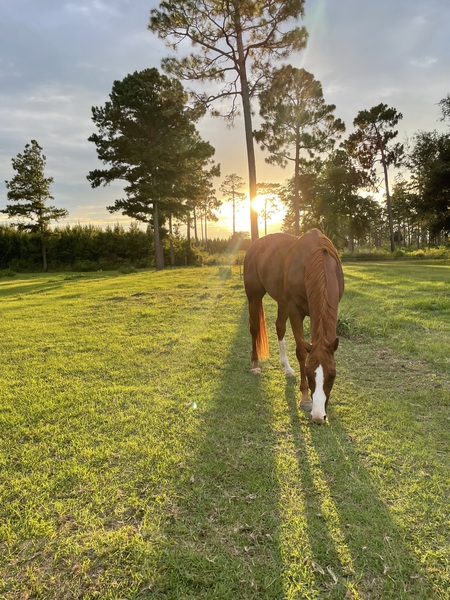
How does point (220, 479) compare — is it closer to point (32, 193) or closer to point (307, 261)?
point (307, 261)

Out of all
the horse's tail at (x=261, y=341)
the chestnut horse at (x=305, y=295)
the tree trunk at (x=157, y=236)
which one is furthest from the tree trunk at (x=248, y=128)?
the tree trunk at (x=157, y=236)

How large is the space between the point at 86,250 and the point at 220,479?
107ft

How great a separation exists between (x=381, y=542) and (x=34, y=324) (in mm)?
8123

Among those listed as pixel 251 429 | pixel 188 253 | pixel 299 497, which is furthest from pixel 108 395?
pixel 188 253

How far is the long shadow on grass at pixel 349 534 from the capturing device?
163 cm

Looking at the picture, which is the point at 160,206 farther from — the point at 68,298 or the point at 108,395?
the point at 108,395

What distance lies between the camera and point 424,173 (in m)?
24.1

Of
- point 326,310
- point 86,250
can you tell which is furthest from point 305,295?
point 86,250

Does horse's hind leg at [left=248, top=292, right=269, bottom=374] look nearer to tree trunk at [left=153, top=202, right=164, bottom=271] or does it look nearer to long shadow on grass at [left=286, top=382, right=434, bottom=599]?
long shadow on grass at [left=286, top=382, right=434, bottom=599]

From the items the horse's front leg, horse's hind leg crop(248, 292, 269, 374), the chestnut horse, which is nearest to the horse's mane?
the chestnut horse

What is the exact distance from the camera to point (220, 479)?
7.89 ft

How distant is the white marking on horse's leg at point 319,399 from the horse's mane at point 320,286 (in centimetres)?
30

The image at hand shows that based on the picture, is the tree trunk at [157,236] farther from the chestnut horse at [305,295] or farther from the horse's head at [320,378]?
the horse's head at [320,378]

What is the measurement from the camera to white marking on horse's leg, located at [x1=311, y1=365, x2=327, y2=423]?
2.66 metres
